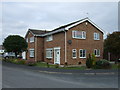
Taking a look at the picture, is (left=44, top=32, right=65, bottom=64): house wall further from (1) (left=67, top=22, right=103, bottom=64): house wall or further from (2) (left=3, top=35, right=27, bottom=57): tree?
(2) (left=3, top=35, right=27, bottom=57): tree

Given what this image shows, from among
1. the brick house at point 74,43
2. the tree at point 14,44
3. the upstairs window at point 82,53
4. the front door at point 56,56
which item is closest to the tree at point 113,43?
the upstairs window at point 82,53

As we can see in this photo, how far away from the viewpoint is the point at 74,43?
75.6 ft

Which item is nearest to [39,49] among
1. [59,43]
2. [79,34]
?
[59,43]

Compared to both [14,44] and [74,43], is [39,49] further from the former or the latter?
[74,43]

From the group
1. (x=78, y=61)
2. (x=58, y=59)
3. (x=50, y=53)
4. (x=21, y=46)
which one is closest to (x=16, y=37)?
(x=21, y=46)

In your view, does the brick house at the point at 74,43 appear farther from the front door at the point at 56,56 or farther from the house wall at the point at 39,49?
the house wall at the point at 39,49

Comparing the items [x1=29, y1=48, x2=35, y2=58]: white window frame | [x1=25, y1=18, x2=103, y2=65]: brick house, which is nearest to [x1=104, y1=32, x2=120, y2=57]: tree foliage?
[x1=25, y1=18, x2=103, y2=65]: brick house

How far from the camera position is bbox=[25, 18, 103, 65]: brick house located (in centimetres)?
2244

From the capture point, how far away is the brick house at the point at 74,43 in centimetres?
2244

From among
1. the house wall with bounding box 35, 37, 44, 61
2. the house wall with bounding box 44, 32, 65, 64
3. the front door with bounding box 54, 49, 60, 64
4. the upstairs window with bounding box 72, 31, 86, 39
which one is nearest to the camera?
the house wall with bounding box 44, 32, 65, 64

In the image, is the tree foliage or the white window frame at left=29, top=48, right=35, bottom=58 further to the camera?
the white window frame at left=29, top=48, right=35, bottom=58

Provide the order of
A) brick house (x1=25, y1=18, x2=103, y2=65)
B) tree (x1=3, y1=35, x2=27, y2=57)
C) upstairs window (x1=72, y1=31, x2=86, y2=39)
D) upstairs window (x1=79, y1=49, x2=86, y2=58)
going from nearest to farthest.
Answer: brick house (x1=25, y1=18, x2=103, y2=65), upstairs window (x1=72, y1=31, x2=86, y2=39), upstairs window (x1=79, y1=49, x2=86, y2=58), tree (x1=3, y1=35, x2=27, y2=57)

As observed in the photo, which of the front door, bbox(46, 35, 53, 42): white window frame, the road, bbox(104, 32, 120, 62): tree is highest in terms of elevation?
bbox(46, 35, 53, 42): white window frame

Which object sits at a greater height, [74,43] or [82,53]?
[74,43]
